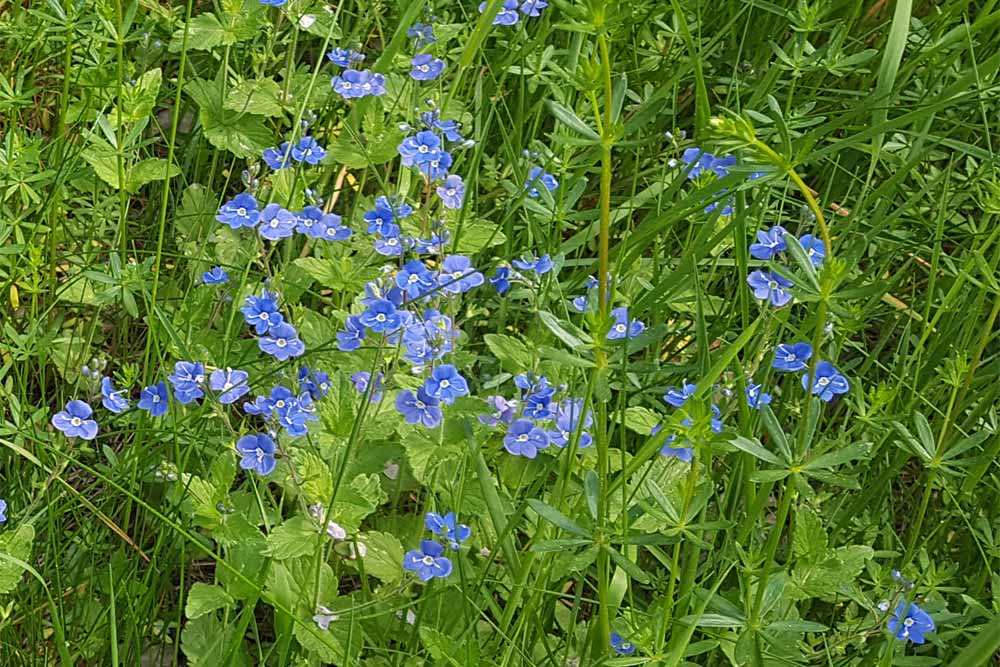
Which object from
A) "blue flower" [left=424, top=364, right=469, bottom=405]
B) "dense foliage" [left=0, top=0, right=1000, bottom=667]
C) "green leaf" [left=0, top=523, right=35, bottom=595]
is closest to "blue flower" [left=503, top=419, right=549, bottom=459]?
"dense foliage" [left=0, top=0, right=1000, bottom=667]

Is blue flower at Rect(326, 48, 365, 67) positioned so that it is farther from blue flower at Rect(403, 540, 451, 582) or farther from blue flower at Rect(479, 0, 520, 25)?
blue flower at Rect(403, 540, 451, 582)

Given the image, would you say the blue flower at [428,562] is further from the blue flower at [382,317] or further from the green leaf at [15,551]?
the green leaf at [15,551]

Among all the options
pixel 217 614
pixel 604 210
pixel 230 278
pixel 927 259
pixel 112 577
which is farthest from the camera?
pixel 927 259

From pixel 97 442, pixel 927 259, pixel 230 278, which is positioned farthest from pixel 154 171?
pixel 927 259

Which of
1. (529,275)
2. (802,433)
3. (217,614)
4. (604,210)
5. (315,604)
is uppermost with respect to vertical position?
(604,210)

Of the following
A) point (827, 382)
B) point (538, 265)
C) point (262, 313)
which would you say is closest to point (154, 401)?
point (262, 313)

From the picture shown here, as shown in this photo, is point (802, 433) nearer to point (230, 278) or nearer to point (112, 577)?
point (112, 577)

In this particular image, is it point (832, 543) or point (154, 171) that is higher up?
point (154, 171)

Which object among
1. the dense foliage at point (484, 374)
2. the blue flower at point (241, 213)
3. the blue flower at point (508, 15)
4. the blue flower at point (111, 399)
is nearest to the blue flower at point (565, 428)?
the dense foliage at point (484, 374)
